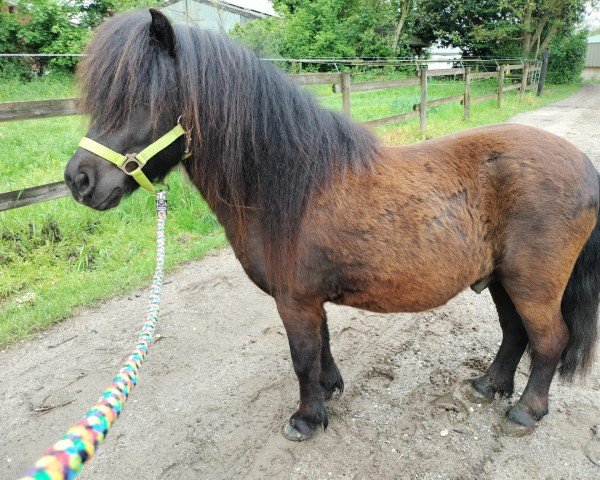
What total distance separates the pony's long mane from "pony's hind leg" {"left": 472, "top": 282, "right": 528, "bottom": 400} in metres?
1.35

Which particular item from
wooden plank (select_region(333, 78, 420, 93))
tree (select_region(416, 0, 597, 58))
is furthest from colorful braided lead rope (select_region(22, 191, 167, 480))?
tree (select_region(416, 0, 597, 58))

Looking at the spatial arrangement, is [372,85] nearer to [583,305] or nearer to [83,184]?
[583,305]

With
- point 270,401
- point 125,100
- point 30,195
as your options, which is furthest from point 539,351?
point 30,195

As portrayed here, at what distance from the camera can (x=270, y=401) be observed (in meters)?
2.63

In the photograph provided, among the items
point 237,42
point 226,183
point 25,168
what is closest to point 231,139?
point 226,183

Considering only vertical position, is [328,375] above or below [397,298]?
below

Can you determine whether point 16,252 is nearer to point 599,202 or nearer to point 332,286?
point 332,286

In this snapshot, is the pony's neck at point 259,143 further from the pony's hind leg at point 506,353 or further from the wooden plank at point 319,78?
the wooden plank at point 319,78

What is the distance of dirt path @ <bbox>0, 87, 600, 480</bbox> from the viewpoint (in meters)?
2.17

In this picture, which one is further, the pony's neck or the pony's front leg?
the pony's front leg

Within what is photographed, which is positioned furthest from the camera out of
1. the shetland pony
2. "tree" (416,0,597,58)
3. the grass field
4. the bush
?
the bush

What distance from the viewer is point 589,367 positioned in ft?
7.99

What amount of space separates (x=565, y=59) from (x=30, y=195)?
3602cm

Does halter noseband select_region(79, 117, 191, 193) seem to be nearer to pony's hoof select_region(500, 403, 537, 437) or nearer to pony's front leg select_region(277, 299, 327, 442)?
pony's front leg select_region(277, 299, 327, 442)
